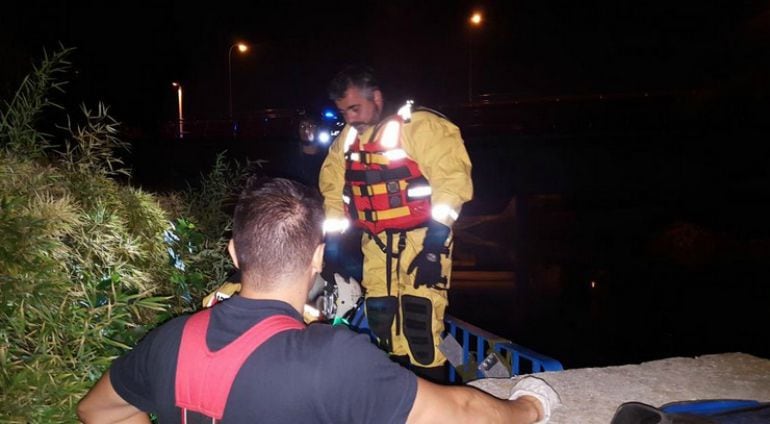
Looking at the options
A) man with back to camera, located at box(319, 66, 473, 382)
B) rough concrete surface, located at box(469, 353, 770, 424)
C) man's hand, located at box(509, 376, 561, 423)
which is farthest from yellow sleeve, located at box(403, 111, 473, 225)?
man's hand, located at box(509, 376, 561, 423)

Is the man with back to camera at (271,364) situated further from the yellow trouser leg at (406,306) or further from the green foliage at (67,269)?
the yellow trouser leg at (406,306)

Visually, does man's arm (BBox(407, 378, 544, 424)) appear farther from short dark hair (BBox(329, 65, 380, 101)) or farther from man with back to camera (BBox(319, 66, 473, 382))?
short dark hair (BBox(329, 65, 380, 101))

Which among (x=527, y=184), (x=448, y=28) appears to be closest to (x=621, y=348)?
(x=527, y=184)

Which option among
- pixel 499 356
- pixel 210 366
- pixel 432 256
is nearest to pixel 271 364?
pixel 210 366

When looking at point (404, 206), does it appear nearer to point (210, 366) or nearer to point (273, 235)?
point (273, 235)

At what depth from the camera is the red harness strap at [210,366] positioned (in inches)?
50.8

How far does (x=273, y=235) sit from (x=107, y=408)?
0.73 m

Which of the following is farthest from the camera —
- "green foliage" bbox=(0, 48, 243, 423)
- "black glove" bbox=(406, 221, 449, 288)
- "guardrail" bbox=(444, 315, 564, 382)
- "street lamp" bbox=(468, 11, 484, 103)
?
"street lamp" bbox=(468, 11, 484, 103)

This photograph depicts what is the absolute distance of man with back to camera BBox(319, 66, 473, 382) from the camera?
327 cm

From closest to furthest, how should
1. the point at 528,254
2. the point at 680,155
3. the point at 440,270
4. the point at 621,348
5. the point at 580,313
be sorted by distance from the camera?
1. the point at 440,270
2. the point at 621,348
3. the point at 580,313
4. the point at 680,155
5. the point at 528,254

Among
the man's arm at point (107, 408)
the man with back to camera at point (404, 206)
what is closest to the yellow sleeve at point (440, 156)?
the man with back to camera at point (404, 206)

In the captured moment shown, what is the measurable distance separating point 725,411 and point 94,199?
3.01 meters

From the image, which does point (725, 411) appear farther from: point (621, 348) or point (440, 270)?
point (621, 348)

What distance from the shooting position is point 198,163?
18297mm
